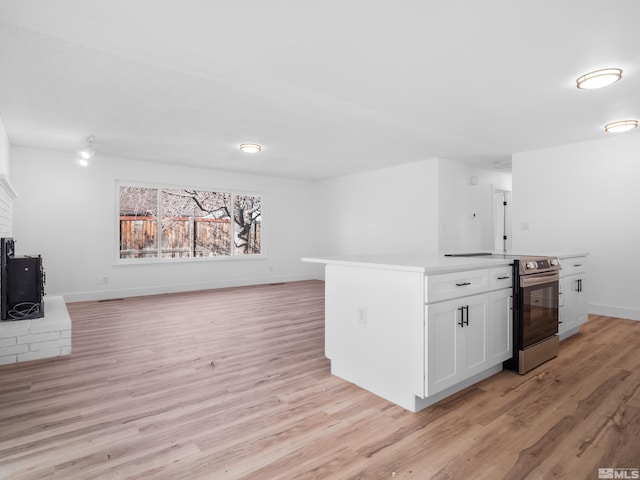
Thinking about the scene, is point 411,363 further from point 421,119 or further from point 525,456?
point 421,119

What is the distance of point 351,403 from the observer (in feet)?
7.38

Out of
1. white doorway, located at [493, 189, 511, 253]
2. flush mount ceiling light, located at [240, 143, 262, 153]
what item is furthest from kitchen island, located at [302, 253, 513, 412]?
white doorway, located at [493, 189, 511, 253]

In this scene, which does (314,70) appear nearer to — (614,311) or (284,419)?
(284,419)

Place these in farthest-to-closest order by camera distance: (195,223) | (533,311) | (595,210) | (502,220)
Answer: (502,220) < (195,223) < (595,210) < (533,311)

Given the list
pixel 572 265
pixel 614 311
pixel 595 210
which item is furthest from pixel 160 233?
pixel 614 311

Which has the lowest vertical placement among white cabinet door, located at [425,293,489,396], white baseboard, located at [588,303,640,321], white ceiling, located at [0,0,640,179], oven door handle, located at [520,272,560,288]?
white baseboard, located at [588,303,640,321]

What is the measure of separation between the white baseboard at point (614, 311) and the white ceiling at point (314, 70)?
89.7 inches

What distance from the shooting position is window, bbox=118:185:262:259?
6.31 metres

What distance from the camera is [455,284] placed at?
2256 mm

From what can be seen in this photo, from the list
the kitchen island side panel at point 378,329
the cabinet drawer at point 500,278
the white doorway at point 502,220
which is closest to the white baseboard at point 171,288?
the white doorway at point 502,220

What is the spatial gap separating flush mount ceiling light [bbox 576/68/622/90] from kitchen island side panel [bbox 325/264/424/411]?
7.81 feet

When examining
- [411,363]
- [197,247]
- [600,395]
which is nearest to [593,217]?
[600,395]

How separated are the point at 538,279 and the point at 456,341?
1.10m

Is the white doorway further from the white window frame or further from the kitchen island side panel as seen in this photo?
the kitchen island side panel
